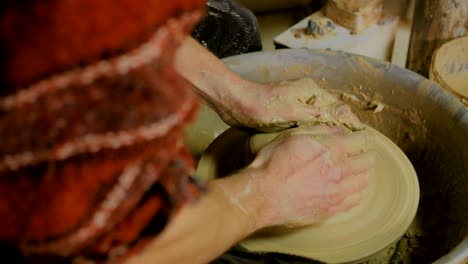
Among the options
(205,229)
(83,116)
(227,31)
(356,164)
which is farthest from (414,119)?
(83,116)

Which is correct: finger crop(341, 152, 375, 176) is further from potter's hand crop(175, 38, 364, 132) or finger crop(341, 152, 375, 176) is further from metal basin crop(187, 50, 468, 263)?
metal basin crop(187, 50, 468, 263)

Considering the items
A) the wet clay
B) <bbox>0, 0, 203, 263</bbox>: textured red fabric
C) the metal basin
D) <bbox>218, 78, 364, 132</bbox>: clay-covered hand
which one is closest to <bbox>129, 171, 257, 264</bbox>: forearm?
<bbox>0, 0, 203, 263</bbox>: textured red fabric

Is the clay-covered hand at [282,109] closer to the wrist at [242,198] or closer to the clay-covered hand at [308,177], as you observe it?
the clay-covered hand at [308,177]

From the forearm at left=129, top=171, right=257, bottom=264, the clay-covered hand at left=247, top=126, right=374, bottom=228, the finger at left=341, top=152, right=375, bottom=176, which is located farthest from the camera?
the finger at left=341, top=152, right=375, bottom=176

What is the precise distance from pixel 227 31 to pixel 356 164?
85 cm

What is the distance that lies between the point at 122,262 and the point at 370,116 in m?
1.17

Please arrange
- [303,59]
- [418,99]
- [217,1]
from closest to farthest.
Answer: [418,99]
[303,59]
[217,1]

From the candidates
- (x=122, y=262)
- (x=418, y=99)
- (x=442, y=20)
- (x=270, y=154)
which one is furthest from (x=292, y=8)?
(x=122, y=262)

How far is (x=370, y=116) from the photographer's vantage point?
168cm

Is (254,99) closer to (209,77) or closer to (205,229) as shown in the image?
(209,77)

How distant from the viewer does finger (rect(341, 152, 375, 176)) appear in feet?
3.93

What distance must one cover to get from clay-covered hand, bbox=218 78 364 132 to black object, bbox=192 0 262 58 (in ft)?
A: 1.80

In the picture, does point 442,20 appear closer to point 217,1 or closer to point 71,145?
point 217,1

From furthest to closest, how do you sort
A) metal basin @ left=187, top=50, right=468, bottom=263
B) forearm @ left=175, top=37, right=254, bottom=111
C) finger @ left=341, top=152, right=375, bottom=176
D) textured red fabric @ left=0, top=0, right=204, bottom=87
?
1. metal basin @ left=187, top=50, right=468, bottom=263
2. forearm @ left=175, top=37, right=254, bottom=111
3. finger @ left=341, top=152, right=375, bottom=176
4. textured red fabric @ left=0, top=0, right=204, bottom=87
